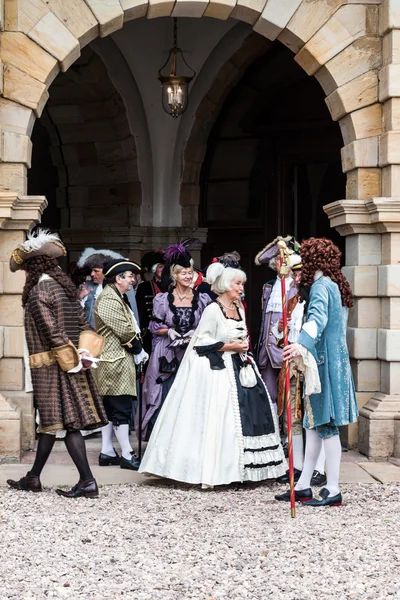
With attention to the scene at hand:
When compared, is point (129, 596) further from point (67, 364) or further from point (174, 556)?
point (67, 364)

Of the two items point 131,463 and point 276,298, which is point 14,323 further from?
point 276,298

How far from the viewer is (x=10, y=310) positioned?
26.7 feet

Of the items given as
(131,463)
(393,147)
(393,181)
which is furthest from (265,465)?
(393,147)

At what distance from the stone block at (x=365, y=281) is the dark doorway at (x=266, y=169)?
13.5 ft

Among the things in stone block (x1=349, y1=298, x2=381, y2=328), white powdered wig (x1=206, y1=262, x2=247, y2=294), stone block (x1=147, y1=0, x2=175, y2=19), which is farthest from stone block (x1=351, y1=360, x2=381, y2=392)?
stone block (x1=147, y1=0, x2=175, y2=19)

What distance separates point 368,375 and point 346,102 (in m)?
2.12

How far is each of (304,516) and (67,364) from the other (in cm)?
168

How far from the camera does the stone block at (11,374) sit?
8.16m

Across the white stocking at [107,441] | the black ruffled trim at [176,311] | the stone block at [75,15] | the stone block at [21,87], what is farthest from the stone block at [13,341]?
the stone block at [75,15]

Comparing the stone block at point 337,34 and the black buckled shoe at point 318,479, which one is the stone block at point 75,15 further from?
the black buckled shoe at point 318,479

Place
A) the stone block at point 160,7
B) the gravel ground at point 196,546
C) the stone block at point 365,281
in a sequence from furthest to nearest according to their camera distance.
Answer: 1. the stone block at point 365,281
2. the stone block at point 160,7
3. the gravel ground at point 196,546

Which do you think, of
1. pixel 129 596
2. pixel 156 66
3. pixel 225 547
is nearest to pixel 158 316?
pixel 225 547

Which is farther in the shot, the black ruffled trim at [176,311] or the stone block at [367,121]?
the stone block at [367,121]

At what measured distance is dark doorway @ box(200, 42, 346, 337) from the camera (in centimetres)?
1241
